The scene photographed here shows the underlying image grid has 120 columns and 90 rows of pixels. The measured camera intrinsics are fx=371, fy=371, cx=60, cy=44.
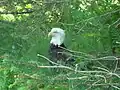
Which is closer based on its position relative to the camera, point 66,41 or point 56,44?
point 66,41

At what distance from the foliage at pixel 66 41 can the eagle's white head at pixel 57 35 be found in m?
0.04

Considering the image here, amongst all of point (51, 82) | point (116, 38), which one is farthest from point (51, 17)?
point (51, 82)

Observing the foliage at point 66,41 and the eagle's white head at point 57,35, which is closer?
the foliage at point 66,41

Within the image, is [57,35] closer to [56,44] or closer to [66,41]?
[56,44]

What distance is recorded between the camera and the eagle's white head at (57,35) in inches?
80.6

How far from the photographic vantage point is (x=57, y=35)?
2102 mm

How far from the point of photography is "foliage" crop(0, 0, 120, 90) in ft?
4.43

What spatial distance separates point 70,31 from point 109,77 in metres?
0.65

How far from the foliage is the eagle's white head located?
0.04m

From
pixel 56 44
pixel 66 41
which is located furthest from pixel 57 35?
pixel 66 41

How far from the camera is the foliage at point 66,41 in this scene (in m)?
1.35

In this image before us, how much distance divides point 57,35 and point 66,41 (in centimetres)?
17

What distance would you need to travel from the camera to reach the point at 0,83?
155 centimetres

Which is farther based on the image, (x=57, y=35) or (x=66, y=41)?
(x=57, y=35)
